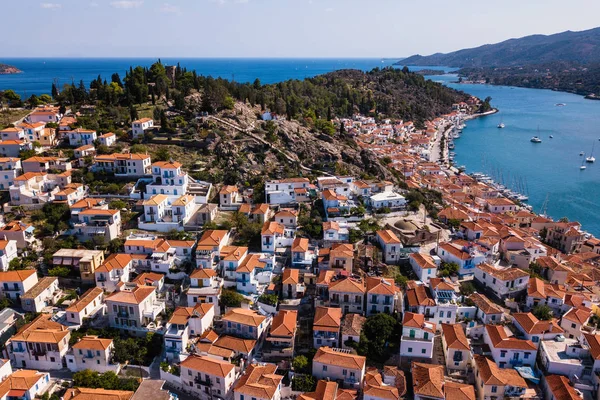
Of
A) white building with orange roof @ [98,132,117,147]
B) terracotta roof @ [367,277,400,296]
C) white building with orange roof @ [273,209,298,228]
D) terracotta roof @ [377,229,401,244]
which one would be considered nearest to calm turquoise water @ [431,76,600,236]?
terracotta roof @ [377,229,401,244]

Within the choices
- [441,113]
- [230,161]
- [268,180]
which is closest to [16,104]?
[230,161]

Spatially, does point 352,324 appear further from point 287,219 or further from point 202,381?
point 287,219

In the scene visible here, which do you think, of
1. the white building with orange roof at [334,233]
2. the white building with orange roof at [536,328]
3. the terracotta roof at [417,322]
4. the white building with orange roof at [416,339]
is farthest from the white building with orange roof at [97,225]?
the white building with orange roof at [536,328]

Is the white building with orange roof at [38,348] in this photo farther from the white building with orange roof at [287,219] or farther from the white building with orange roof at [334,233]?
the white building with orange roof at [334,233]

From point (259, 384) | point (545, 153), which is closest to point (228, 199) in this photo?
point (259, 384)

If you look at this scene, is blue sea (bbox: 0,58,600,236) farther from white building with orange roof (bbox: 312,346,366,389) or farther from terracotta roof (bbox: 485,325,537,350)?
white building with orange roof (bbox: 312,346,366,389)

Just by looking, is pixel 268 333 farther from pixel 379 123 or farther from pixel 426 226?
pixel 379 123
